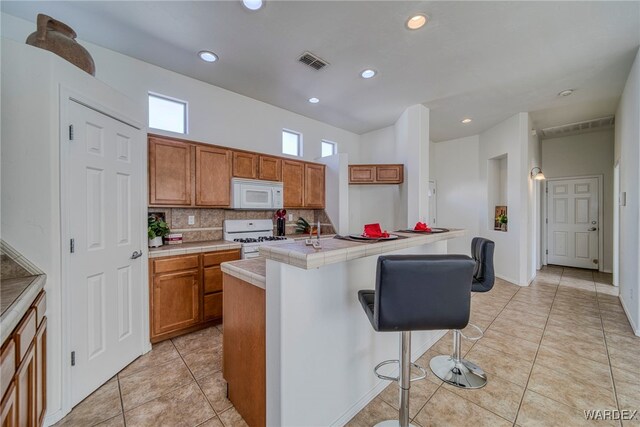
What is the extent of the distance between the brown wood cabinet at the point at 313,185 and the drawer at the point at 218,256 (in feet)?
5.48

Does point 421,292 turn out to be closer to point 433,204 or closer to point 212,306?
point 212,306

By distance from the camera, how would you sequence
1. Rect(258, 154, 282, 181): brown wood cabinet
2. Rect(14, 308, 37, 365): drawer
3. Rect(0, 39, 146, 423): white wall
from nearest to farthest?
1. Rect(14, 308, 37, 365): drawer
2. Rect(0, 39, 146, 423): white wall
3. Rect(258, 154, 282, 181): brown wood cabinet

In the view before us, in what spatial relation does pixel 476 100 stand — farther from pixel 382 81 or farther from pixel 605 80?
pixel 382 81

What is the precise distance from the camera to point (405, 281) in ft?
3.92

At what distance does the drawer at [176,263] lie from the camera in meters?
2.50

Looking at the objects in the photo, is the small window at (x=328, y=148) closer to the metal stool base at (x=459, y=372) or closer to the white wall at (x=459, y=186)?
the white wall at (x=459, y=186)

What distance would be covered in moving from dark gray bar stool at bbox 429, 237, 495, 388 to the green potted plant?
3100 millimetres

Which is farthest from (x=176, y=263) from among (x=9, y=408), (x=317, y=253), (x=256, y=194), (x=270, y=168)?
(x=317, y=253)

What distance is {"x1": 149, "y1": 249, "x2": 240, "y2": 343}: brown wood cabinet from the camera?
249 cm

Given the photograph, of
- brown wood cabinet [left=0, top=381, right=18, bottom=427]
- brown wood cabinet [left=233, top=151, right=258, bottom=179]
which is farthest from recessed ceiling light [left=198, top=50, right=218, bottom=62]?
brown wood cabinet [left=0, top=381, right=18, bottom=427]

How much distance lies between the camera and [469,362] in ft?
7.14

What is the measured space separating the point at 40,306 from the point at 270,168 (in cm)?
285

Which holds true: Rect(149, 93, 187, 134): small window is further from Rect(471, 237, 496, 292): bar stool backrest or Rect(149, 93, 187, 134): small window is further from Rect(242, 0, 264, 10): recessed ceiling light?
Rect(471, 237, 496, 292): bar stool backrest

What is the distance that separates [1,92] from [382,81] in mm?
3566
